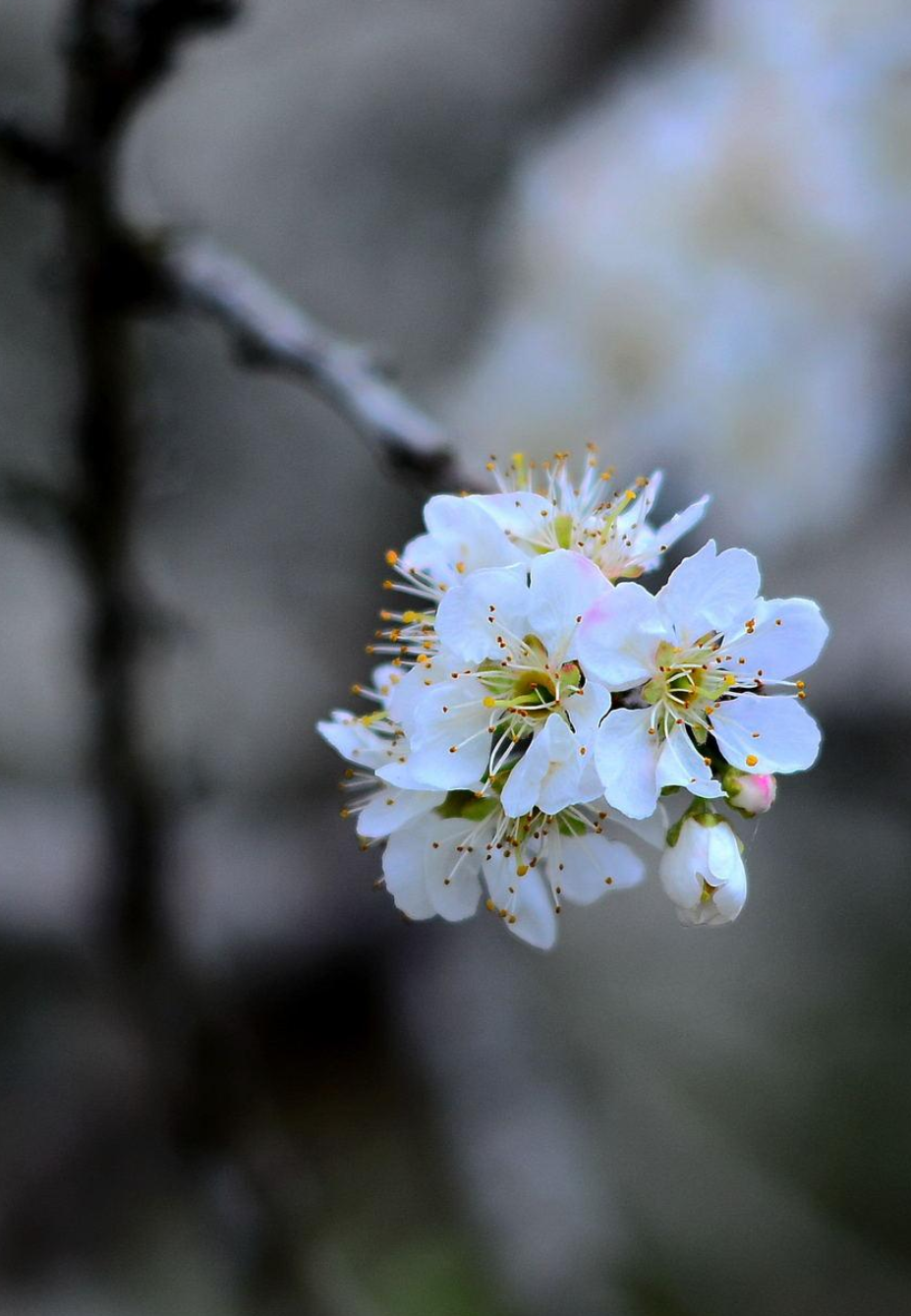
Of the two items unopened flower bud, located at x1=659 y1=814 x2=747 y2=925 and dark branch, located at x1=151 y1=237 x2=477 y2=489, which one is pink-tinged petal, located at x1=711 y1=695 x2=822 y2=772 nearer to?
unopened flower bud, located at x1=659 y1=814 x2=747 y2=925

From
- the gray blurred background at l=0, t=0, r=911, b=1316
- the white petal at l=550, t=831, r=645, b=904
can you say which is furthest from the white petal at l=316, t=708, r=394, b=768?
the gray blurred background at l=0, t=0, r=911, b=1316

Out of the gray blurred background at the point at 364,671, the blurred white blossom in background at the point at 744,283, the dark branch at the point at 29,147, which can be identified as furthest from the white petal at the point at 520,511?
the blurred white blossom in background at the point at 744,283

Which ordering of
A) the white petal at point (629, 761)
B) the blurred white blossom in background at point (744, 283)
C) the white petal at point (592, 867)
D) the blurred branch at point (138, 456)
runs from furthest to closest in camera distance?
the blurred white blossom in background at point (744, 283)
the blurred branch at point (138, 456)
the white petal at point (592, 867)
the white petal at point (629, 761)

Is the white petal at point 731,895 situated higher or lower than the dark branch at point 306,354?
lower

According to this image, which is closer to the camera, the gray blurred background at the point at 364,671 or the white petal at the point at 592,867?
the white petal at the point at 592,867

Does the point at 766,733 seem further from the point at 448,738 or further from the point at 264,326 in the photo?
the point at 264,326

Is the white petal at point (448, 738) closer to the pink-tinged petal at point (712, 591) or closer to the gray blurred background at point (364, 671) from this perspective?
the pink-tinged petal at point (712, 591)

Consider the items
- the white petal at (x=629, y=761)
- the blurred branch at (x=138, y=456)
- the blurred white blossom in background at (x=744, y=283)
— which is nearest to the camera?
the white petal at (x=629, y=761)

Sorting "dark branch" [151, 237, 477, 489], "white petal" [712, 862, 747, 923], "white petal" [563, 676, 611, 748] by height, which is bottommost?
"white petal" [712, 862, 747, 923]
